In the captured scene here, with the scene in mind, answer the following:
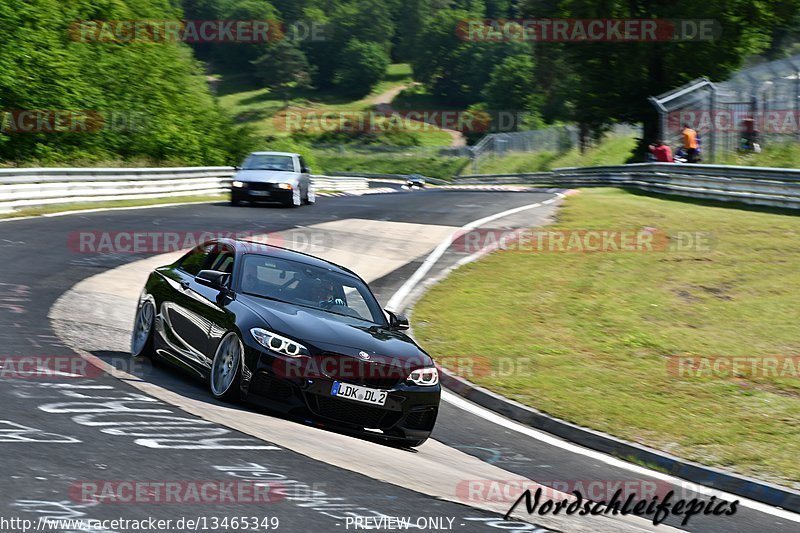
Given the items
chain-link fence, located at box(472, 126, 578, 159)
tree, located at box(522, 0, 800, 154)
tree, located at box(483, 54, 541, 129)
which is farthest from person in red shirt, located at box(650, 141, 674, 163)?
tree, located at box(483, 54, 541, 129)

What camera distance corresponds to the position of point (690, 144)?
33500 mm

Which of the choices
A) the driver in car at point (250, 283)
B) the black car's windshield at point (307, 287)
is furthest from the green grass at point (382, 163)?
the driver in car at point (250, 283)

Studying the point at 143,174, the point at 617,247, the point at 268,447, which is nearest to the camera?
the point at 268,447

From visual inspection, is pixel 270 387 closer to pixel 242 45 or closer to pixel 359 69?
pixel 359 69

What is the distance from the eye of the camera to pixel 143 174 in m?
31.0

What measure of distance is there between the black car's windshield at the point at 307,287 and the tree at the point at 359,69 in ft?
523

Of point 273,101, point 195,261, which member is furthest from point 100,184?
point 273,101

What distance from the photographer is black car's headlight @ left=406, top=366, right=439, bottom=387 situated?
871 centimetres

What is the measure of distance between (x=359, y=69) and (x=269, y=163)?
139930mm

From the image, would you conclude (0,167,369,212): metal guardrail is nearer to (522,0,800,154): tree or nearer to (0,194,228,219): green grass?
(0,194,228,219): green grass

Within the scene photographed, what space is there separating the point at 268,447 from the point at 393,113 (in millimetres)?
149954

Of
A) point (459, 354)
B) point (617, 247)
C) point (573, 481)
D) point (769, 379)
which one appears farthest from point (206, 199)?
point (573, 481)

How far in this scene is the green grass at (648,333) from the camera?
1008 cm

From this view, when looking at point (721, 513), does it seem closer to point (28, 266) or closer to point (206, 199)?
point (28, 266)
